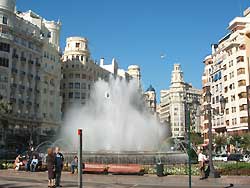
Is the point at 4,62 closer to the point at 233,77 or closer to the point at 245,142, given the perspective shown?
the point at 245,142

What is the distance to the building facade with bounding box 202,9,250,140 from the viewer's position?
8185 centimetres

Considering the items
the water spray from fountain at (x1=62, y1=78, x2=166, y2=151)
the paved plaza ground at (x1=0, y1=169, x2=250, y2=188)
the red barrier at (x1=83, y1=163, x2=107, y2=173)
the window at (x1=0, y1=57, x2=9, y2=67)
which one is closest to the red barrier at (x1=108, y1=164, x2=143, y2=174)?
the red barrier at (x1=83, y1=163, x2=107, y2=173)

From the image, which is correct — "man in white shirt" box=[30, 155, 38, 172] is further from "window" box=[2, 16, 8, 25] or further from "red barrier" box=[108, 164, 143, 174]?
"window" box=[2, 16, 8, 25]

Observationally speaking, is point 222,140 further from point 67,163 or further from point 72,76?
point 67,163

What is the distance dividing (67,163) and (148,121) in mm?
19279

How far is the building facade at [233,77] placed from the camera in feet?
269

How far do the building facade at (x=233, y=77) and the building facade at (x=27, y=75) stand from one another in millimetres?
35885

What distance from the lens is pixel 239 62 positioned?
275 ft

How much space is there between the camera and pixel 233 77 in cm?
8688

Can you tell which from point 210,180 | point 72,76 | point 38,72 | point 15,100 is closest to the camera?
point 210,180

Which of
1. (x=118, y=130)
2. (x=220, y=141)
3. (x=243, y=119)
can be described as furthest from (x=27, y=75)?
(x=243, y=119)

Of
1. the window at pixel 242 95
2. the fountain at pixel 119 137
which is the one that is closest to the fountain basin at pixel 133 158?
the fountain at pixel 119 137

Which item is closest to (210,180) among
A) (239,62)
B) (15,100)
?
(15,100)

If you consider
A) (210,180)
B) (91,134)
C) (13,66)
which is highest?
(13,66)
